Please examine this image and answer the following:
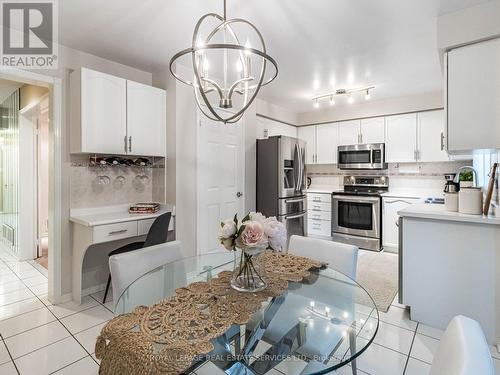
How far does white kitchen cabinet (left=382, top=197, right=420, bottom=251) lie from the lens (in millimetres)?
4195

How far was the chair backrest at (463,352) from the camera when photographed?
0.60m

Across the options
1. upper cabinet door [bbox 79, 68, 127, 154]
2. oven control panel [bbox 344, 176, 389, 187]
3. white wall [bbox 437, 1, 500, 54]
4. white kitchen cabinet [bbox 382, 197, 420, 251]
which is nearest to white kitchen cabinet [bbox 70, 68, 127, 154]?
upper cabinet door [bbox 79, 68, 127, 154]

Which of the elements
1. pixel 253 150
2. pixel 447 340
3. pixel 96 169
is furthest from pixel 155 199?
pixel 447 340

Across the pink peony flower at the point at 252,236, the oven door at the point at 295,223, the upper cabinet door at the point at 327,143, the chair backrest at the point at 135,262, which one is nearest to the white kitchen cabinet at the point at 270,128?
the upper cabinet door at the point at 327,143

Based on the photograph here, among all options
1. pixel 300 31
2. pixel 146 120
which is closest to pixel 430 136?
pixel 300 31

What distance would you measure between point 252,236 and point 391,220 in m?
3.80

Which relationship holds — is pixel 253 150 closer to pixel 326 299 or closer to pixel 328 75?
pixel 328 75

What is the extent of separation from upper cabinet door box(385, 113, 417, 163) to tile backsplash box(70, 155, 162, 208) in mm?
3710

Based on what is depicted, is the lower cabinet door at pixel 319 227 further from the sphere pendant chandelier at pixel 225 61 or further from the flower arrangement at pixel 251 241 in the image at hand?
the flower arrangement at pixel 251 241

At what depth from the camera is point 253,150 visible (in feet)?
13.4

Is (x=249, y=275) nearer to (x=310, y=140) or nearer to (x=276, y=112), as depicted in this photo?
(x=276, y=112)

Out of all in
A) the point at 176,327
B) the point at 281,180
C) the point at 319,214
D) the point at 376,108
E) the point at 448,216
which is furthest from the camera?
the point at 319,214

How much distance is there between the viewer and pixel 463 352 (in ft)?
2.14

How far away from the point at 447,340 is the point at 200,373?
91 cm
